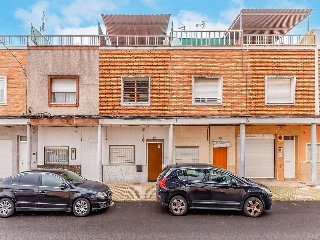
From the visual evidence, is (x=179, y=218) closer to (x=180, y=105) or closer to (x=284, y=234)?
(x=284, y=234)

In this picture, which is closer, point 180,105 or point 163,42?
point 180,105

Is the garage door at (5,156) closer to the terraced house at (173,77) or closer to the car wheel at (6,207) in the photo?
the terraced house at (173,77)

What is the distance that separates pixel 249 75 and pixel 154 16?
6.13 m

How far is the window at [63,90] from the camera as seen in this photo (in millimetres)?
14164

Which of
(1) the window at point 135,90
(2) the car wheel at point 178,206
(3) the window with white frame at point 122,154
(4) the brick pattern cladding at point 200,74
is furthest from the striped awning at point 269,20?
(2) the car wheel at point 178,206

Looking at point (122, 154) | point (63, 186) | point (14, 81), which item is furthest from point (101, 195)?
point (14, 81)

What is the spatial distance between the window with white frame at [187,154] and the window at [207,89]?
8.99 feet

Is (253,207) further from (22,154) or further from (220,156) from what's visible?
(22,154)

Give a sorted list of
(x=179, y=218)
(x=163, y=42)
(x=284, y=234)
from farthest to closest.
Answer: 1. (x=163, y=42)
2. (x=179, y=218)
3. (x=284, y=234)

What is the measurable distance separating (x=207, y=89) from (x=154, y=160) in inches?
A: 197

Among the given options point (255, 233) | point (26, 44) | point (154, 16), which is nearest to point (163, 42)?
point (154, 16)

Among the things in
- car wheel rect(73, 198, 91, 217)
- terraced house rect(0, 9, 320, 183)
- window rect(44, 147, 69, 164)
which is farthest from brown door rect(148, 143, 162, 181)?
car wheel rect(73, 198, 91, 217)

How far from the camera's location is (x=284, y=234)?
23.7 ft

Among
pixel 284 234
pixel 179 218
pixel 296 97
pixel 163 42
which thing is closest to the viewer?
pixel 284 234
